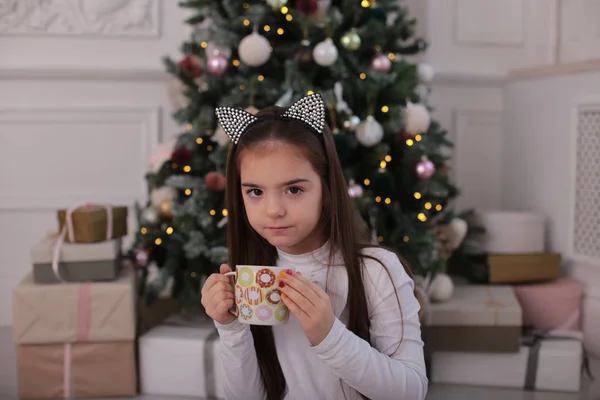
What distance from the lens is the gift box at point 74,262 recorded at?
217 cm

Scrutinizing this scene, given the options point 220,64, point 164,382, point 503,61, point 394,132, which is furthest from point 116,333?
point 503,61

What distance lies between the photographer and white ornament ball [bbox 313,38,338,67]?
2242mm

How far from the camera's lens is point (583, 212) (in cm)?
263

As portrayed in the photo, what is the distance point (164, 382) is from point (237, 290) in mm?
1257

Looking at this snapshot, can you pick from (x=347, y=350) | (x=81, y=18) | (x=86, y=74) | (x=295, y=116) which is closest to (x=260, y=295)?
(x=347, y=350)

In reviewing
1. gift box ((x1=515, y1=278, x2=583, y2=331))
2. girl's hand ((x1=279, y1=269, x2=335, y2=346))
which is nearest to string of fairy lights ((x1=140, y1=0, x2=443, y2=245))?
gift box ((x1=515, y1=278, x2=583, y2=331))

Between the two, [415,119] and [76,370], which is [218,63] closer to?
[415,119]

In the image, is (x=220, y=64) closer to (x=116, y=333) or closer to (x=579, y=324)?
(x=116, y=333)

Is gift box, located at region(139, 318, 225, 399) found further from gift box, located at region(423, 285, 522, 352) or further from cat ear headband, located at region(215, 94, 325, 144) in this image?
cat ear headband, located at region(215, 94, 325, 144)

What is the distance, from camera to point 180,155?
7.89 feet

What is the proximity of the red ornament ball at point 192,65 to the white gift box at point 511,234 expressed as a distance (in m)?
1.27

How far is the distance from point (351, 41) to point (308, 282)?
1408 millimetres

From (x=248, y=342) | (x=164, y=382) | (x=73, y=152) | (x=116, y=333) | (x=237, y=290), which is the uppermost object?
(x=73, y=152)

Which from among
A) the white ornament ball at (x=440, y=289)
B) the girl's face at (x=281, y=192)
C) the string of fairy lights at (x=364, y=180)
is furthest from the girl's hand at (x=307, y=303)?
the white ornament ball at (x=440, y=289)
